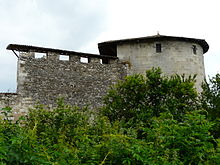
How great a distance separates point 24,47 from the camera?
17391mm

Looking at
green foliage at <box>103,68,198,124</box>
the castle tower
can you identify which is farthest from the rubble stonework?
green foliage at <box>103,68,198,124</box>

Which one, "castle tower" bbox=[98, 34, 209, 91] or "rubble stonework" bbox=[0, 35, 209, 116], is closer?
"rubble stonework" bbox=[0, 35, 209, 116]

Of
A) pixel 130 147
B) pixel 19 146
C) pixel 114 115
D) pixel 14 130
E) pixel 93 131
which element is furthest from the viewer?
pixel 114 115

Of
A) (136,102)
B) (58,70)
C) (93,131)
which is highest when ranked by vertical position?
(58,70)

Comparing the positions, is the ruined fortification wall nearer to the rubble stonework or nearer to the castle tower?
the rubble stonework

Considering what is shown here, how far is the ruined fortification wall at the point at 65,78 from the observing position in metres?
17.1

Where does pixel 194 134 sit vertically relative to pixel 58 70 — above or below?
below

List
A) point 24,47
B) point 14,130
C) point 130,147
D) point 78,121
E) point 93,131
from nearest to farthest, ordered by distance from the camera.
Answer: point 14,130
point 130,147
point 93,131
point 78,121
point 24,47

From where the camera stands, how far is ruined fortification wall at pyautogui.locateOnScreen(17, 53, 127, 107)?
17.1 meters

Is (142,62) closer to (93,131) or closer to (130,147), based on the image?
(93,131)

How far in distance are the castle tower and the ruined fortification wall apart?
86 cm

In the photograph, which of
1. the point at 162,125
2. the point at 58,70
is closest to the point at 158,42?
the point at 58,70

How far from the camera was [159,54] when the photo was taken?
1919cm

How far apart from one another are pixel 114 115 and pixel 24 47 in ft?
21.7
